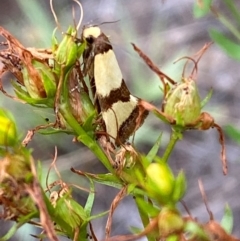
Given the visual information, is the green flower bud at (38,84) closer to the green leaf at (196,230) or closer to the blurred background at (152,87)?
the green leaf at (196,230)

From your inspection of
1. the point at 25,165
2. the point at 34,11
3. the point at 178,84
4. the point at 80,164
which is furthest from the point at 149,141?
the point at 25,165

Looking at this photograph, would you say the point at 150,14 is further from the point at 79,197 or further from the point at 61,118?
the point at 61,118

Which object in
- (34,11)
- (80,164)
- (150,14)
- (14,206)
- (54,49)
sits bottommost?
(14,206)

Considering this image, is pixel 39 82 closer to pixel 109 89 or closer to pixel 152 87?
pixel 109 89

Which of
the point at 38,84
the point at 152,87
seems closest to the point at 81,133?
the point at 38,84

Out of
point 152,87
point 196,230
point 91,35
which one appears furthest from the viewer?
point 152,87

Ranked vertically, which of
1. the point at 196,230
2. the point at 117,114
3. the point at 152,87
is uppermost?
the point at 152,87
